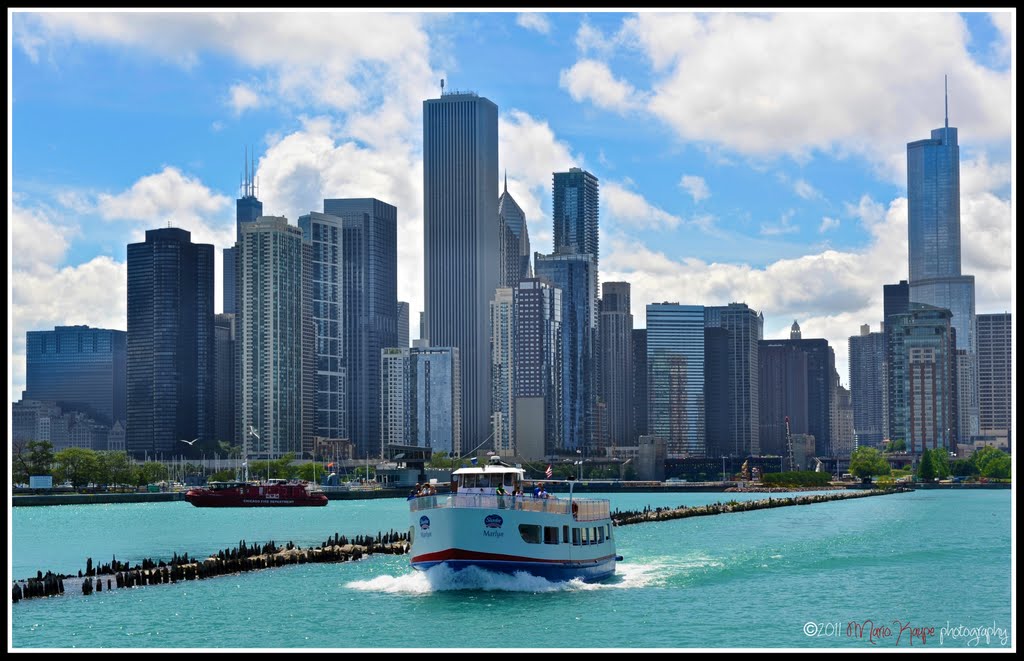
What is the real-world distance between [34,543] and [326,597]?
203 feet

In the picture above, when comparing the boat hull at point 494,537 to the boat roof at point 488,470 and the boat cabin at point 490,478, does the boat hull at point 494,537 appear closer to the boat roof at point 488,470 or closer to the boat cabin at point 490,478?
the boat cabin at point 490,478

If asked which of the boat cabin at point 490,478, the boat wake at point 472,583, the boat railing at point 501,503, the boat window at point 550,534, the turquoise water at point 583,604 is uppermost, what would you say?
the boat cabin at point 490,478

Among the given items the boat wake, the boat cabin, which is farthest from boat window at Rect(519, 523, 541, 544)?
the boat cabin

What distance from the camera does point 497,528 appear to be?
66.5m

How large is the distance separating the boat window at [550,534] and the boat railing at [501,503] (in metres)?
0.84

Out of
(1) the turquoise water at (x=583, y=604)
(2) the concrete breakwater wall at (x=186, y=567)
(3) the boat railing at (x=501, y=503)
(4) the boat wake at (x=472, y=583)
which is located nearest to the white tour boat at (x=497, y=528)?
(3) the boat railing at (x=501, y=503)

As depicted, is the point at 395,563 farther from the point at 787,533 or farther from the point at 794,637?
→ the point at 787,533

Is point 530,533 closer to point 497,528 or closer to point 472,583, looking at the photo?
point 497,528

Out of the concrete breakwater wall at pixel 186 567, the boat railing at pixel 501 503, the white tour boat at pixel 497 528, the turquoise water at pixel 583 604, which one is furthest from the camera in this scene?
the concrete breakwater wall at pixel 186 567

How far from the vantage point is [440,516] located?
67000 millimetres

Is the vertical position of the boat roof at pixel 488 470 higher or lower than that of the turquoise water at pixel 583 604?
higher

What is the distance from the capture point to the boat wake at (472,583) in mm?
66500

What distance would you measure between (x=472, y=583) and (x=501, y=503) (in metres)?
4.20

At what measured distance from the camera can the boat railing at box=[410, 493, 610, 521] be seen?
6675 cm
